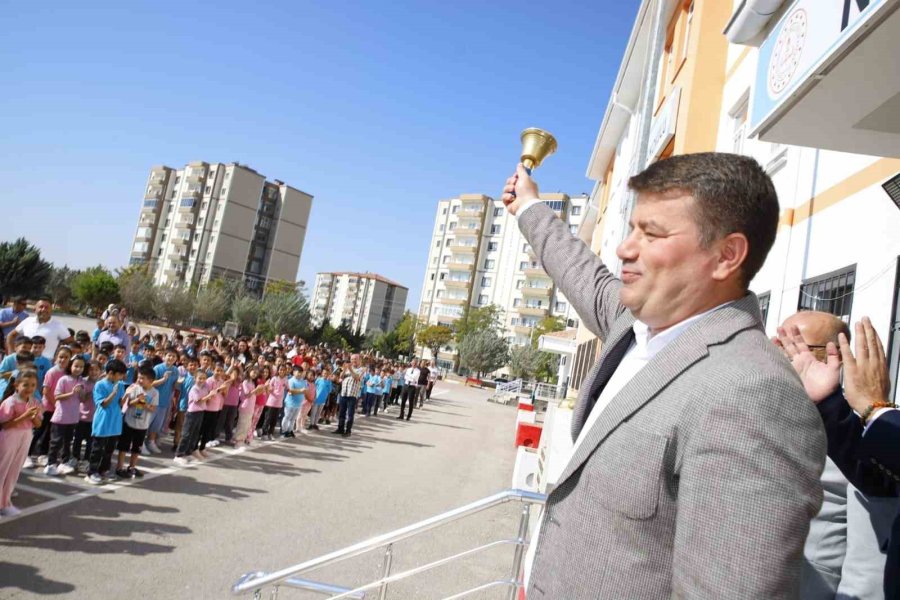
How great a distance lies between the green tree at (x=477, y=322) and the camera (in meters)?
69.1

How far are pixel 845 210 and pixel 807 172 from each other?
4.03ft

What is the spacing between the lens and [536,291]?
7744cm

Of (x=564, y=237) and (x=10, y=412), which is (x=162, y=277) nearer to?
(x=10, y=412)

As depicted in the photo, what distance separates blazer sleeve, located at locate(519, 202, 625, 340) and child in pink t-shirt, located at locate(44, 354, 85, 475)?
24.4 feet

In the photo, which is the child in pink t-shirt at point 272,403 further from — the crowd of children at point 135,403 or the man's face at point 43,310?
the man's face at point 43,310

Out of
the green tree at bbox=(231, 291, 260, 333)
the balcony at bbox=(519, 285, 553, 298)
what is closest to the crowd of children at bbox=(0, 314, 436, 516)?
the green tree at bbox=(231, 291, 260, 333)

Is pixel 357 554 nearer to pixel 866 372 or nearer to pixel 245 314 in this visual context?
pixel 866 372

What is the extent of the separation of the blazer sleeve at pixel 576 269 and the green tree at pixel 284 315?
54.1m

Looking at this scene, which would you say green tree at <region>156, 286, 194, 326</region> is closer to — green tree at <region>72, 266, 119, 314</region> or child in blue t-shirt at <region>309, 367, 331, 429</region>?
green tree at <region>72, 266, 119, 314</region>

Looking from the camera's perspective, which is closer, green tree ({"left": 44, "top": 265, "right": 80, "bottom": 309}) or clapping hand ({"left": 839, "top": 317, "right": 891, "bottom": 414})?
clapping hand ({"left": 839, "top": 317, "right": 891, "bottom": 414})

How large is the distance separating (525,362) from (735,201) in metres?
59.7

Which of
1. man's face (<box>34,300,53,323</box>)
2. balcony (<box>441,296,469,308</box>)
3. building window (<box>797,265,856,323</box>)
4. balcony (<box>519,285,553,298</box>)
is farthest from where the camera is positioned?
balcony (<box>441,296,469,308</box>)

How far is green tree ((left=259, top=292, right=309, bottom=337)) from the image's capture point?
54.7 metres

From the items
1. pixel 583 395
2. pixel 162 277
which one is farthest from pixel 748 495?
pixel 162 277
